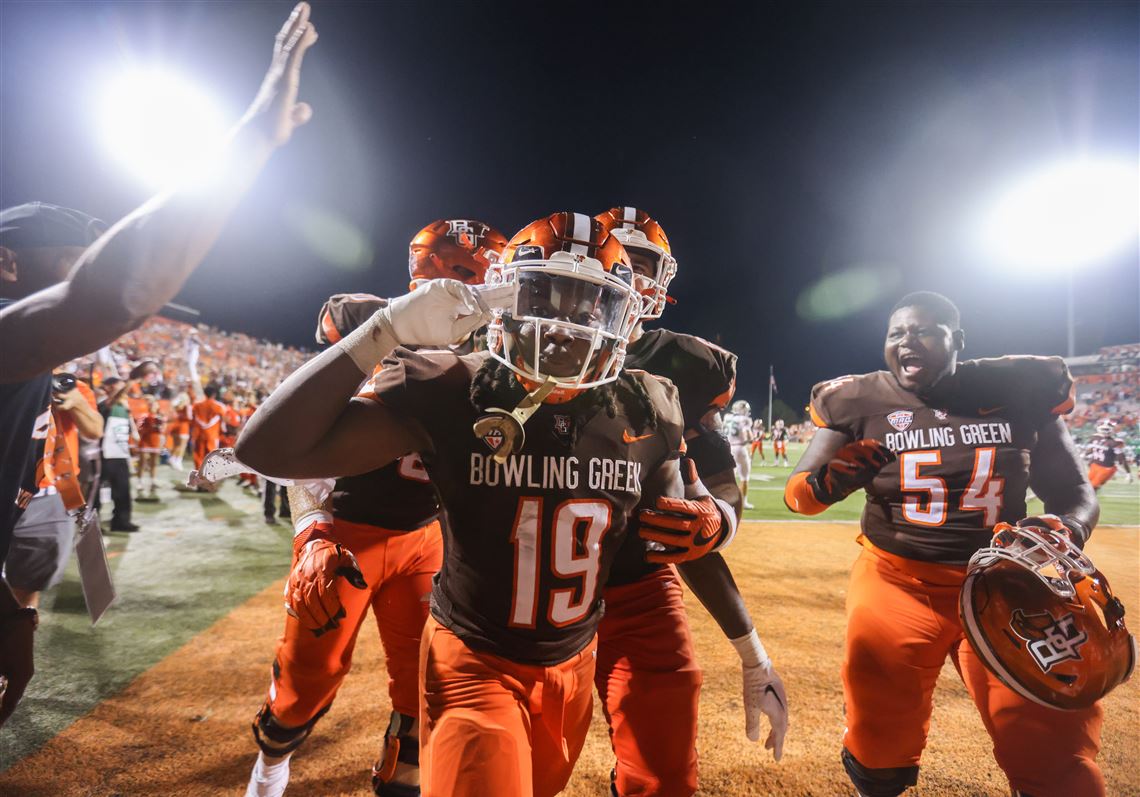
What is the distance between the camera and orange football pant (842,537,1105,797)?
2.05m

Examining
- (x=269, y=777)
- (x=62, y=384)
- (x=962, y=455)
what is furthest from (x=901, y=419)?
(x=62, y=384)

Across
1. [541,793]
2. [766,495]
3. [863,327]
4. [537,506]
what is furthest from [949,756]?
[863,327]

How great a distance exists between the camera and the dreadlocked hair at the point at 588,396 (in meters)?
1.62

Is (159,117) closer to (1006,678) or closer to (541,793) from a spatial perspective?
(541,793)

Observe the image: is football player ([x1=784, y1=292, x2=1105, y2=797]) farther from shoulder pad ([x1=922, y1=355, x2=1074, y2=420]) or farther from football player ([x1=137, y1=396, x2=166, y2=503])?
football player ([x1=137, y1=396, x2=166, y2=503])

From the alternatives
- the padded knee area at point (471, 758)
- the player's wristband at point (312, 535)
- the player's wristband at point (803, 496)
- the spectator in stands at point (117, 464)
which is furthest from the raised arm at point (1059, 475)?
the spectator in stands at point (117, 464)

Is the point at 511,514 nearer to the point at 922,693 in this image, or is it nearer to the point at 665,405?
the point at 665,405

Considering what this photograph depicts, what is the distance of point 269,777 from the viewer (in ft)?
8.10

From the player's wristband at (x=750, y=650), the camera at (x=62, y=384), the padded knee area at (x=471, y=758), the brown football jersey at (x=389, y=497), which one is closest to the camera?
the padded knee area at (x=471, y=758)

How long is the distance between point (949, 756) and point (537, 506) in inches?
124

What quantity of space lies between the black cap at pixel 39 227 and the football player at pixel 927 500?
3061mm

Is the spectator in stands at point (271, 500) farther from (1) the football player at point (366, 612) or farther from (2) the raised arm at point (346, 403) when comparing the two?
(2) the raised arm at point (346, 403)

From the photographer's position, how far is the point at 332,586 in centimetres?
177

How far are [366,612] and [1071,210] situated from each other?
16849mm
